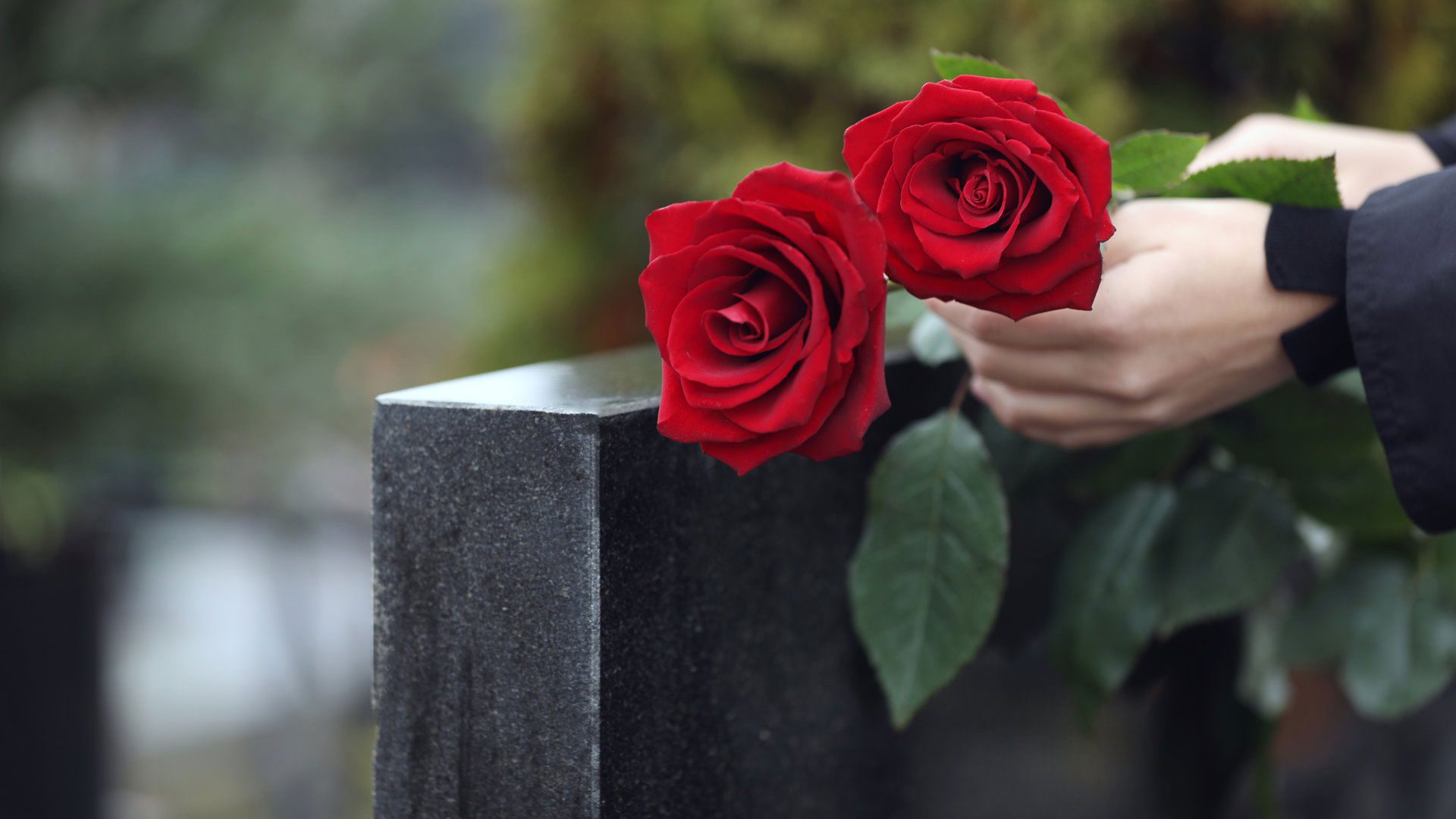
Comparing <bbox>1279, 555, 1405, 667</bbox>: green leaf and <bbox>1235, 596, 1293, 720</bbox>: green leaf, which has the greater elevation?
<bbox>1279, 555, 1405, 667</bbox>: green leaf

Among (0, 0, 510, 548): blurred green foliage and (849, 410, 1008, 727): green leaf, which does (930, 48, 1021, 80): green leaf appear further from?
(0, 0, 510, 548): blurred green foliage

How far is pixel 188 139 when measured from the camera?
4.66m

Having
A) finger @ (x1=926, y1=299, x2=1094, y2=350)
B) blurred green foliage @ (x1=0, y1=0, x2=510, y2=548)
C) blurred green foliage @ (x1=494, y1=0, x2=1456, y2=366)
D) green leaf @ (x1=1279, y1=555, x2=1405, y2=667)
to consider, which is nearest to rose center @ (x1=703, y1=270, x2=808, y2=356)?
finger @ (x1=926, y1=299, x2=1094, y2=350)

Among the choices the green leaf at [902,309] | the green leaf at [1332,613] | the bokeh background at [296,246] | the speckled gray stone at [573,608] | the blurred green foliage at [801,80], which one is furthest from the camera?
the bokeh background at [296,246]

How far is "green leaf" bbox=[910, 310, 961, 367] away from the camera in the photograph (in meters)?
0.59

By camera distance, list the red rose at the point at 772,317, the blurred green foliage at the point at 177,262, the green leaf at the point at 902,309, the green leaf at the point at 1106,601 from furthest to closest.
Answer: the blurred green foliage at the point at 177,262, the green leaf at the point at 1106,601, the green leaf at the point at 902,309, the red rose at the point at 772,317

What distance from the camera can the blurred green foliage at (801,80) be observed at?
154 cm

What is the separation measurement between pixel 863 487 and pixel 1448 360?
0.29 m

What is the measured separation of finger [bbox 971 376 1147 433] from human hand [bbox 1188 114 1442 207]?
10.1 inches

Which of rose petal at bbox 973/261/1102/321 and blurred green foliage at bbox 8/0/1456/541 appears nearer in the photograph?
rose petal at bbox 973/261/1102/321

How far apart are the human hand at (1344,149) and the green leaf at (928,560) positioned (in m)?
0.30

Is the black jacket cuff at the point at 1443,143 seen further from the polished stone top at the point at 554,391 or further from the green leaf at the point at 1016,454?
the polished stone top at the point at 554,391

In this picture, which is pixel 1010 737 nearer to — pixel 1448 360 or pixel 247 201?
pixel 1448 360

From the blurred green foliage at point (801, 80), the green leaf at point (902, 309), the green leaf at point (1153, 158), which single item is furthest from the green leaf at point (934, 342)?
the blurred green foliage at point (801, 80)
